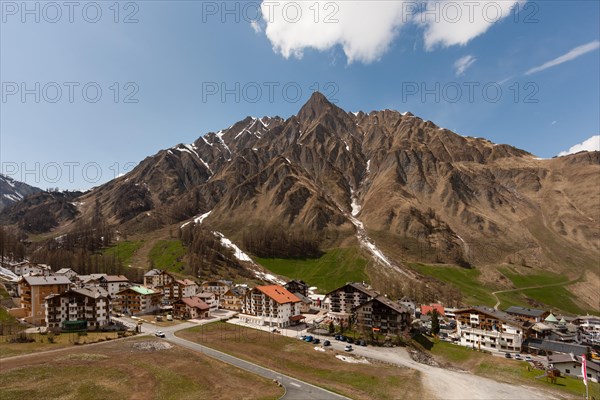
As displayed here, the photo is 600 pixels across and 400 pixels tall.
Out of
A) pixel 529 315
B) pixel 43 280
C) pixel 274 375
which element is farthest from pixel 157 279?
pixel 529 315

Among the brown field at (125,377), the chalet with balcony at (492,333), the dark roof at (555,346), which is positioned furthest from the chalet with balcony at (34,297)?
the dark roof at (555,346)

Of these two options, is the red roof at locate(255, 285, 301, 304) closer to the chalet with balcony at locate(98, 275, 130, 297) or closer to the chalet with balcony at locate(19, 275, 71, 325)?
the chalet with balcony at locate(98, 275, 130, 297)

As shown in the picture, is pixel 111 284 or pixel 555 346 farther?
pixel 111 284

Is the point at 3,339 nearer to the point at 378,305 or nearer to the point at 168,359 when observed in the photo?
the point at 168,359

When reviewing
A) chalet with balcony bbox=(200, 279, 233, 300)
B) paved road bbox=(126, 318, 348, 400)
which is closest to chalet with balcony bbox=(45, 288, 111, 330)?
paved road bbox=(126, 318, 348, 400)

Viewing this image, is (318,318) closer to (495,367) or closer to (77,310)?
(495,367)

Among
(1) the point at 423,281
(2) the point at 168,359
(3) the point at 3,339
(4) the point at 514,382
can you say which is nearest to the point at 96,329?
(3) the point at 3,339
